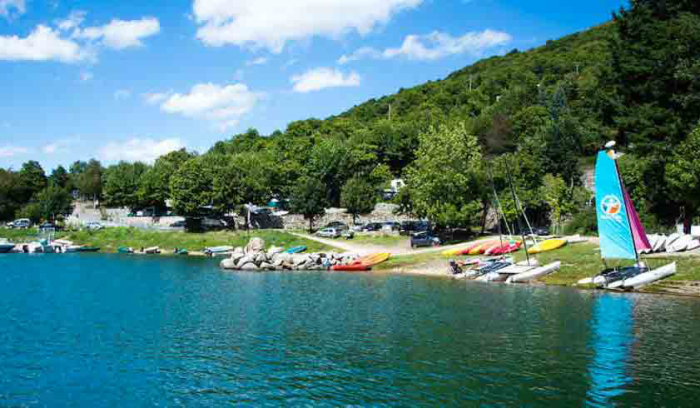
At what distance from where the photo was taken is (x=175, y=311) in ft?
117

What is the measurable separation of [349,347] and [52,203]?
106066 mm

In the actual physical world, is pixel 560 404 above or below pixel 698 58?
below

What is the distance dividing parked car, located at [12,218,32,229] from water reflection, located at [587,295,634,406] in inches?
4200

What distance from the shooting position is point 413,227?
269ft

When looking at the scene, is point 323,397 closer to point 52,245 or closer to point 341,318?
point 341,318

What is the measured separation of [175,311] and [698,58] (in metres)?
52.7

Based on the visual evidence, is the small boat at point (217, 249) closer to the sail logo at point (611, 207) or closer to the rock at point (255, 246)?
the rock at point (255, 246)

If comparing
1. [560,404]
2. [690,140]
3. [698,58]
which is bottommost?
[560,404]

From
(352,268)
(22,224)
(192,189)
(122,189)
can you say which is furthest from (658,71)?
(22,224)

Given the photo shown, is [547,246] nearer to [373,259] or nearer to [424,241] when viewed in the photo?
[373,259]

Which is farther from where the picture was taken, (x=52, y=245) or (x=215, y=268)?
(x=52, y=245)

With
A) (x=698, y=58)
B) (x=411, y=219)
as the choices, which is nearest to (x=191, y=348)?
(x=698, y=58)

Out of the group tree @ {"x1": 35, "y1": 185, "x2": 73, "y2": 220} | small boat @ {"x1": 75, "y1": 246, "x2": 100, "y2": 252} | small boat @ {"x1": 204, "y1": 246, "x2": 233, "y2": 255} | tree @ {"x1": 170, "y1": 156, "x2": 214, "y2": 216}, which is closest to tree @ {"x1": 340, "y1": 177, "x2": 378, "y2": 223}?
small boat @ {"x1": 204, "y1": 246, "x2": 233, "y2": 255}

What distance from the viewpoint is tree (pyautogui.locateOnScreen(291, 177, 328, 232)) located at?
87.6 metres
